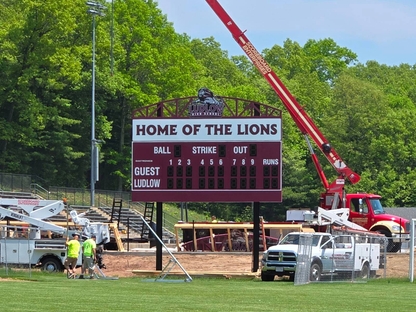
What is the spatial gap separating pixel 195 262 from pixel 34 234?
22.3ft

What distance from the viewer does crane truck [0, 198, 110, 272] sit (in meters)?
39.9

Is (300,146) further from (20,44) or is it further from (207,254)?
(207,254)

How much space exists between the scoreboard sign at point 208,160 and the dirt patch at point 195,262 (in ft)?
15.9

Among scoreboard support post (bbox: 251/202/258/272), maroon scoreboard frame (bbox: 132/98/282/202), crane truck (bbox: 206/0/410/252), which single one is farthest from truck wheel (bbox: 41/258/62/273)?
crane truck (bbox: 206/0/410/252)

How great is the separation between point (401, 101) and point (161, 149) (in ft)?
210

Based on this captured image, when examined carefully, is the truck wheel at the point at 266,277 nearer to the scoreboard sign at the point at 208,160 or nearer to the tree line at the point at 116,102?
the scoreboard sign at the point at 208,160

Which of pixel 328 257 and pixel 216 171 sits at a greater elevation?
pixel 216 171

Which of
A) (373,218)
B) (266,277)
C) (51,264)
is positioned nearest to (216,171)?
(266,277)

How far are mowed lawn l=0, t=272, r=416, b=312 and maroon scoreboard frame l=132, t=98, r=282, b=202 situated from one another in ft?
16.1

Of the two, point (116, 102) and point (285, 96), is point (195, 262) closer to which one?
point (285, 96)

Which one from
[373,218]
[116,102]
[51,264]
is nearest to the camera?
[51,264]

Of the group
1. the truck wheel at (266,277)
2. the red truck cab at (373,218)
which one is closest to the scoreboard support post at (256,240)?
the truck wheel at (266,277)

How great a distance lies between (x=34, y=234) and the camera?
1732 inches

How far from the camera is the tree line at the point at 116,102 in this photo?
223 ft
